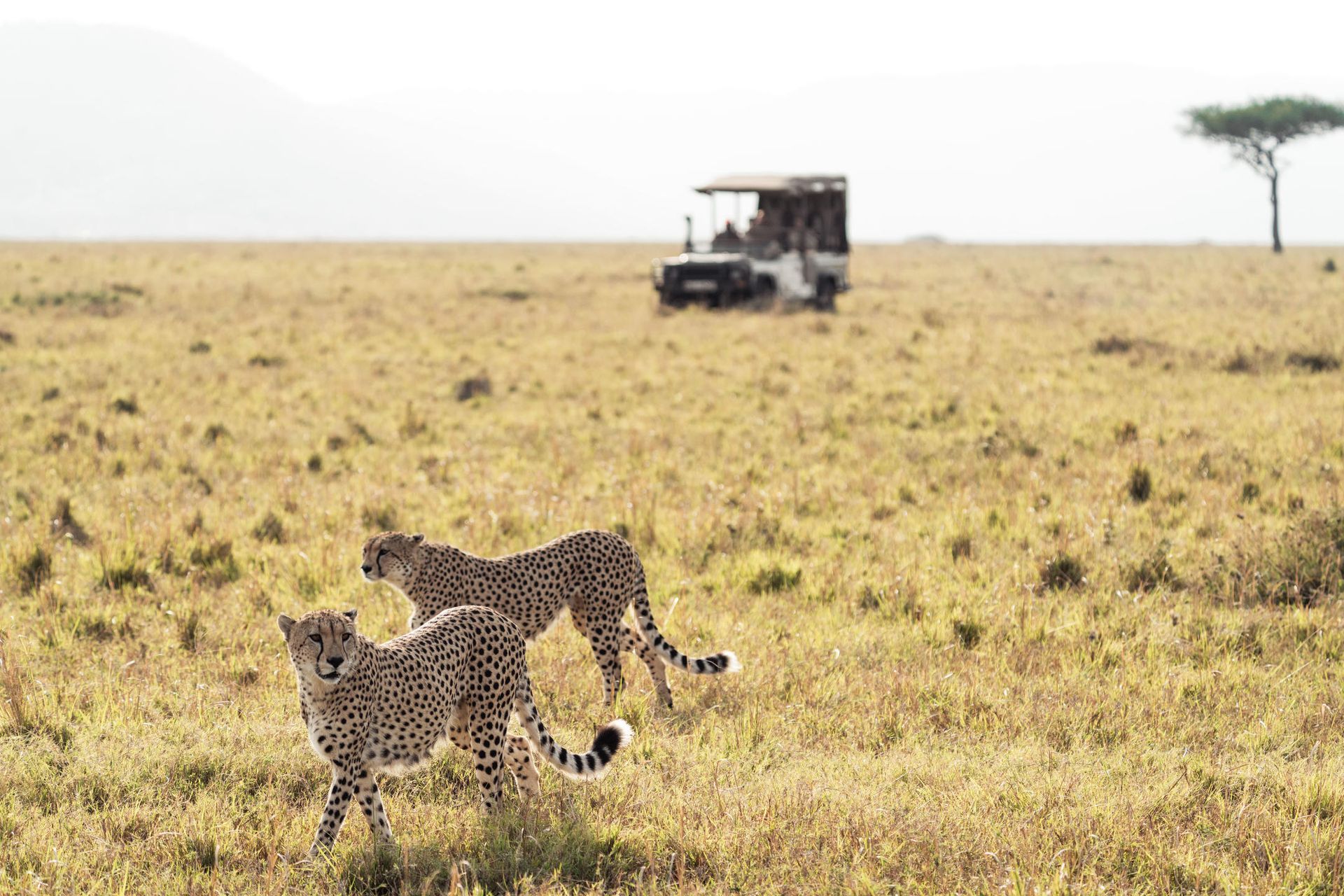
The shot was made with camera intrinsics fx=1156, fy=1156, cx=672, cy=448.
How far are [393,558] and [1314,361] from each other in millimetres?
13584

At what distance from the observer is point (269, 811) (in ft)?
13.5

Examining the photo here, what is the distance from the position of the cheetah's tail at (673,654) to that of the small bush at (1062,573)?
249 cm

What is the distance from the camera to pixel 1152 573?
677cm

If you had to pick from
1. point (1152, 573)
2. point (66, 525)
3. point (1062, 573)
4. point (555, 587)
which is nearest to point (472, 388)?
point (66, 525)

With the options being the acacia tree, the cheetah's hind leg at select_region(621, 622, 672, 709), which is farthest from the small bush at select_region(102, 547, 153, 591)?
the acacia tree

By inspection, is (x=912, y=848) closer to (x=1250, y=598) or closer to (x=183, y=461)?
(x=1250, y=598)

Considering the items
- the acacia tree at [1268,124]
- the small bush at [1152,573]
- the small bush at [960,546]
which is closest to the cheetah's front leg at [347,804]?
the small bush at [960,546]

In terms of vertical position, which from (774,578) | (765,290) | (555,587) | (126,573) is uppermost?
(765,290)

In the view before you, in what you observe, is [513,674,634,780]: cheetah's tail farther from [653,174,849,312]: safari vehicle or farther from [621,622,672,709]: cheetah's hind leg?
[653,174,849,312]: safari vehicle

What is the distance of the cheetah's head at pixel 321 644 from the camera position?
3492 mm

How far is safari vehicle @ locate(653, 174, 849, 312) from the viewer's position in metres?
24.3

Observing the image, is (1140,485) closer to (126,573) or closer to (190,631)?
(190,631)

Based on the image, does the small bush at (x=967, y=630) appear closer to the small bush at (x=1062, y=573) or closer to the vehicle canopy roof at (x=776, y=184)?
the small bush at (x=1062, y=573)

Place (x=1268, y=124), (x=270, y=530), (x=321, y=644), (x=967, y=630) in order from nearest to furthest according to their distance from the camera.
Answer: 1. (x=321, y=644)
2. (x=967, y=630)
3. (x=270, y=530)
4. (x=1268, y=124)
